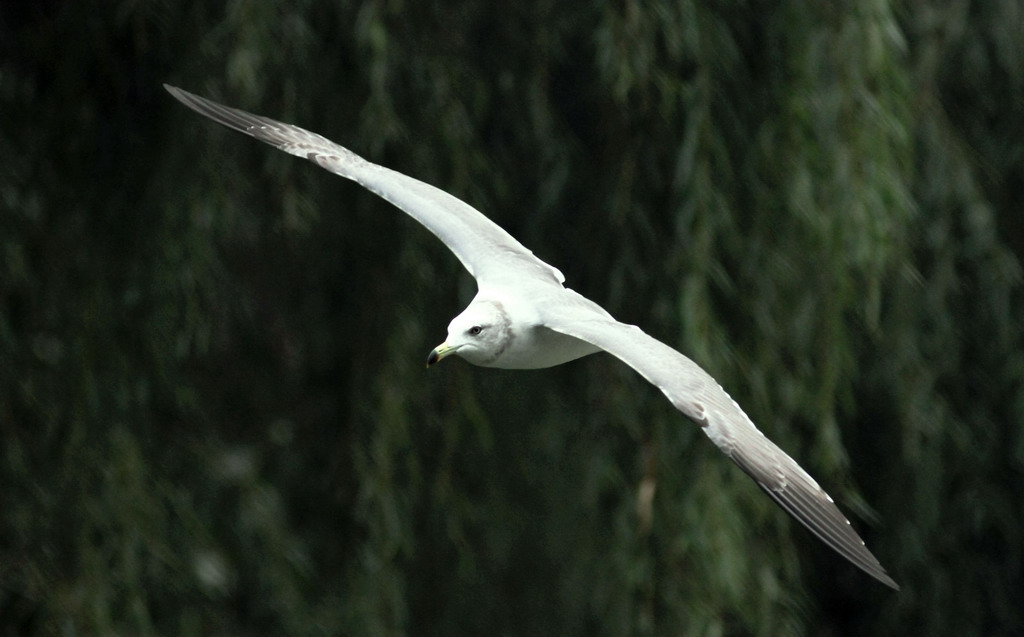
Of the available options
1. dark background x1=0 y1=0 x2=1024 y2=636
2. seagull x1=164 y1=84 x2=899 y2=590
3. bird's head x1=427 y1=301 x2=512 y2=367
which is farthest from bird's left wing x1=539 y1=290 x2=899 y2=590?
dark background x1=0 y1=0 x2=1024 y2=636

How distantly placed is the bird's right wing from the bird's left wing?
44 centimetres

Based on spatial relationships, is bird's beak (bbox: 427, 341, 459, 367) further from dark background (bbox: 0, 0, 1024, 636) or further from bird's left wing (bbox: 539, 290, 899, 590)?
dark background (bbox: 0, 0, 1024, 636)

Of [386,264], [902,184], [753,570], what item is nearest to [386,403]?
[386,264]

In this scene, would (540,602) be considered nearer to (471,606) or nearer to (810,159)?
(471,606)

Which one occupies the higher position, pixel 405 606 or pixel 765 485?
pixel 765 485

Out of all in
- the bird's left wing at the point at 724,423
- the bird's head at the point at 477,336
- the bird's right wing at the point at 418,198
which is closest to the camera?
the bird's left wing at the point at 724,423

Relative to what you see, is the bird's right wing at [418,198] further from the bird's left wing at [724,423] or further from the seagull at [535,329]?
the bird's left wing at [724,423]

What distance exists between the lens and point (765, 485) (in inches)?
123

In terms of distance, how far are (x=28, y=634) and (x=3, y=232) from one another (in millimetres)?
936

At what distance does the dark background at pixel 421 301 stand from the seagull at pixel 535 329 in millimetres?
94

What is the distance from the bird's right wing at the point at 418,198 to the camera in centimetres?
371

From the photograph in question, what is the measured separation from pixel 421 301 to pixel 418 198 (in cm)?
29

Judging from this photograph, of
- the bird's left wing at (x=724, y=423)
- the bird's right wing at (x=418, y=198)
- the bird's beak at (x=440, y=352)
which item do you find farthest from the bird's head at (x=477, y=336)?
the bird's right wing at (x=418, y=198)

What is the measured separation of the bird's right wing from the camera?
371cm
